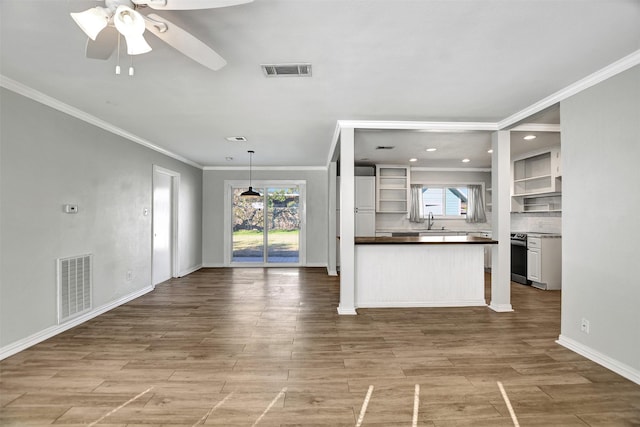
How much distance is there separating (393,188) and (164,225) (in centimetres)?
497

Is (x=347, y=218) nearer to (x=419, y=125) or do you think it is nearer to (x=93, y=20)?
(x=419, y=125)

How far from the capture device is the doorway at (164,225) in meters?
5.69

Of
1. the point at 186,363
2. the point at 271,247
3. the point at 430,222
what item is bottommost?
the point at 186,363

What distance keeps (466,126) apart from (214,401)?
4.18 metres

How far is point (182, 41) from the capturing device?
5.82ft

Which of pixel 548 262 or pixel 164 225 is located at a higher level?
pixel 164 225

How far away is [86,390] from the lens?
234cm

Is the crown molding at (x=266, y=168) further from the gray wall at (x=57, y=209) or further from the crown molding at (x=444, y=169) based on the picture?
the gray wall at (x=57, y=209)

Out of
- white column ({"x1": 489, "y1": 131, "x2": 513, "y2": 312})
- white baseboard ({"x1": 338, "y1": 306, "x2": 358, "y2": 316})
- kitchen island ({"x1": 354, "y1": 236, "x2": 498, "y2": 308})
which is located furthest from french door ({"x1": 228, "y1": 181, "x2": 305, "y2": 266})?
white column ({"x1": 489, "y1": 131, "x2": 513, "y2": 312})

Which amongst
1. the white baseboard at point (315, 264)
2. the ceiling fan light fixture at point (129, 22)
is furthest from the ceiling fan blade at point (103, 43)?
the white baseboard at point (315, 264)

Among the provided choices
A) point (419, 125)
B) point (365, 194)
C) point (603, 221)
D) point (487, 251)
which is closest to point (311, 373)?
point (603, 221)

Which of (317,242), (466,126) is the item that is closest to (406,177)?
(317,242)

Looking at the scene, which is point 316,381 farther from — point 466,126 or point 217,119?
point 466,126

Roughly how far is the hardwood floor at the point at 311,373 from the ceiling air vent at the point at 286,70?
252 cm
